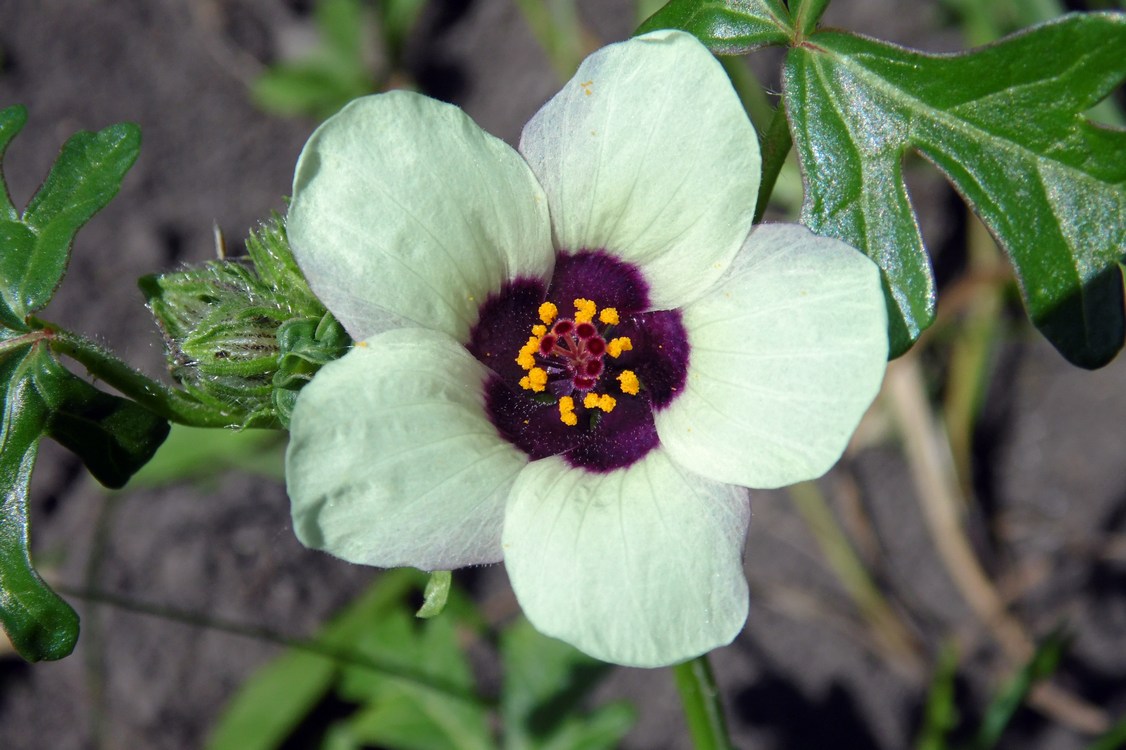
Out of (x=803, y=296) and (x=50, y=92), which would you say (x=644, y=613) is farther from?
(x=50, y=92)

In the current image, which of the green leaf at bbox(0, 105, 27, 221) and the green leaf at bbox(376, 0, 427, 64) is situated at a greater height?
the green leaf at bbox(0, 105, 27, 221)

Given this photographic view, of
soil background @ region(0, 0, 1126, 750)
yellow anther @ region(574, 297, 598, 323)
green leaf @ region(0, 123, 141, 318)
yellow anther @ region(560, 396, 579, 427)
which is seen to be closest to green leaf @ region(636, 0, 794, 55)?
yellow anther @ region(574, 297, 598, 323)

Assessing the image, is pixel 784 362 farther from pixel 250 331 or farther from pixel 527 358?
pixel 250 331

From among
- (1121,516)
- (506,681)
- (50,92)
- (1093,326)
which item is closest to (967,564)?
(1121,516)

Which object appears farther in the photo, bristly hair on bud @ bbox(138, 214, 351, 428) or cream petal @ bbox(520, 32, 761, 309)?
bristly hair on bud @ bbox(138, 214, 351, 428)

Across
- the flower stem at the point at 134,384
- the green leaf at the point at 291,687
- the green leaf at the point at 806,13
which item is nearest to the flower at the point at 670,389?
the green leaf at the point at 806,13

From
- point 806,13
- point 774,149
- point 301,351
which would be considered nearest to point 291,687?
point 301,351

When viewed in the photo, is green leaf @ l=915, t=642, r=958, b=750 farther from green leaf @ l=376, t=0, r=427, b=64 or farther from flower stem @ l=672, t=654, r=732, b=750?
green leaf @ l=376, t=0, r=427, b=64

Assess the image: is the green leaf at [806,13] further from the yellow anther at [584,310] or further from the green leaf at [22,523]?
the green leaf at [22,523]
